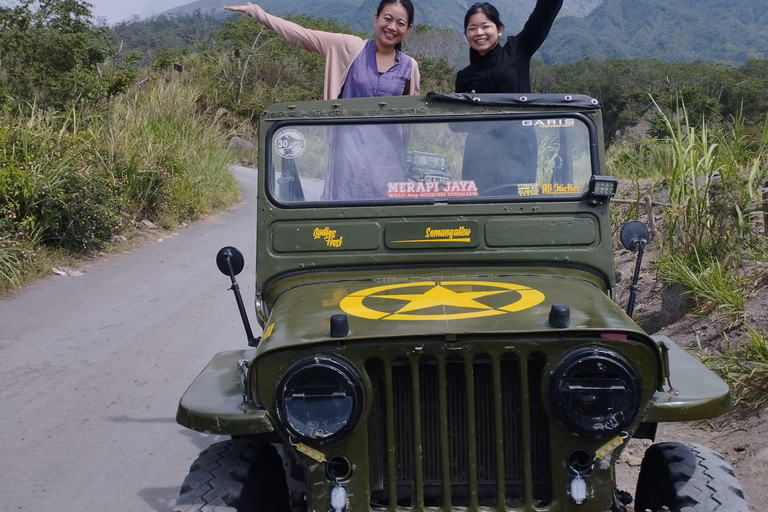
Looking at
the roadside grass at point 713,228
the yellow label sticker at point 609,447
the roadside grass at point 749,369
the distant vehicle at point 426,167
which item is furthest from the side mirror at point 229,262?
the roadside grass at point 713,228

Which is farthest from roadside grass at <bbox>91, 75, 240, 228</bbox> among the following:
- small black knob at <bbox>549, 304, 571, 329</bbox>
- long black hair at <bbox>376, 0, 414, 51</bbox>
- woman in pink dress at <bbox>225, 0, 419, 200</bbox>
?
small black knob at <bbox>549, 304, 571, 329</bbox>

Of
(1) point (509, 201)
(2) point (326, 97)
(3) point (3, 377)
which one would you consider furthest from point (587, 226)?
(3) point (3, 377)

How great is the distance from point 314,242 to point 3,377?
3439 mm

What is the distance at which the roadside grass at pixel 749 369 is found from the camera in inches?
194

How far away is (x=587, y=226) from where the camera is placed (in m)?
3.93

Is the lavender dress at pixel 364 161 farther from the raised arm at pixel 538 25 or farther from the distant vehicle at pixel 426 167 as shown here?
the raised arm at pixel 538 25

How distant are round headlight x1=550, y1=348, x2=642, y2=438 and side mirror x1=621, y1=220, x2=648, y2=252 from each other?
1198mm

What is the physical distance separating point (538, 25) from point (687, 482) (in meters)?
2.66

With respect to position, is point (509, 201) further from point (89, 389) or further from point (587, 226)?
point (89, 389)

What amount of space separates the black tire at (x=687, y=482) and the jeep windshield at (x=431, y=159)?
1.28 meters

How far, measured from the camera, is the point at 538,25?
184 inches

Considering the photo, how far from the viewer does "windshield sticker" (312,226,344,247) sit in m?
3.92

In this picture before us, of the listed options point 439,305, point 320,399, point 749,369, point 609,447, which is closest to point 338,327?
point 320,399

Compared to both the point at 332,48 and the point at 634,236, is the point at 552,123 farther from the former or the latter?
the point at 332,48
